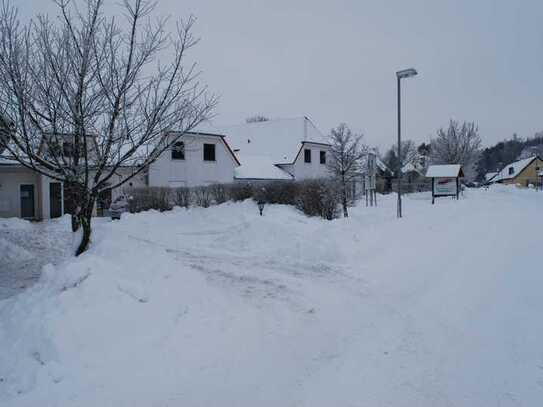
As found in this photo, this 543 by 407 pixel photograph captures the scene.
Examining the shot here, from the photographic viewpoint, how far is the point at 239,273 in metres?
9.22

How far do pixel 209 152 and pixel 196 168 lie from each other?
154 centimetres

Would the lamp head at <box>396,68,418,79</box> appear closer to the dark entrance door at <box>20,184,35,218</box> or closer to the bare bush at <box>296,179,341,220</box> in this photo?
the bare bush at <box>296,179,341,220</box>

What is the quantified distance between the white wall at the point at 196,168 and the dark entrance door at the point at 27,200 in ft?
22.2

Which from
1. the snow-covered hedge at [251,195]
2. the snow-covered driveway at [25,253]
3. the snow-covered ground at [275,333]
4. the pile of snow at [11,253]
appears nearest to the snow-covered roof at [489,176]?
the snow-covered hedge at [251,195]

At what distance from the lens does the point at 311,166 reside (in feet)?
126

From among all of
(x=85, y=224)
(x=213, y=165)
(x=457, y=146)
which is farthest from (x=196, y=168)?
(x=457, y=146)

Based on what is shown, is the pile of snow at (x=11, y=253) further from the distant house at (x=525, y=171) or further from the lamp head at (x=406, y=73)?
the distant house at (x=525, y=171)

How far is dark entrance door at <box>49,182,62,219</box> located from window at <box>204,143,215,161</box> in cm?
994

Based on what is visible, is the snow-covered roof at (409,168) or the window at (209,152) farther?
the snow-covered roof at (409,168)

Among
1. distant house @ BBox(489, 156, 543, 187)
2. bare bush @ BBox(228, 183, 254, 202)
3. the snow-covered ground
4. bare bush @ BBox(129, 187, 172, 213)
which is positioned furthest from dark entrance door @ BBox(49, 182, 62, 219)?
distant house @ BBox(489, 156, 543, 187)

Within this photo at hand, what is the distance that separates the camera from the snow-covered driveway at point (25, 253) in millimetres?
8474

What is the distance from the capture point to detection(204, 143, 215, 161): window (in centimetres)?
3067

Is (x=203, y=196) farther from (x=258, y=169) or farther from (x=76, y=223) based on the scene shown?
(x=76, y=223)

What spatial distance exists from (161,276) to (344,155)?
58.9ft
